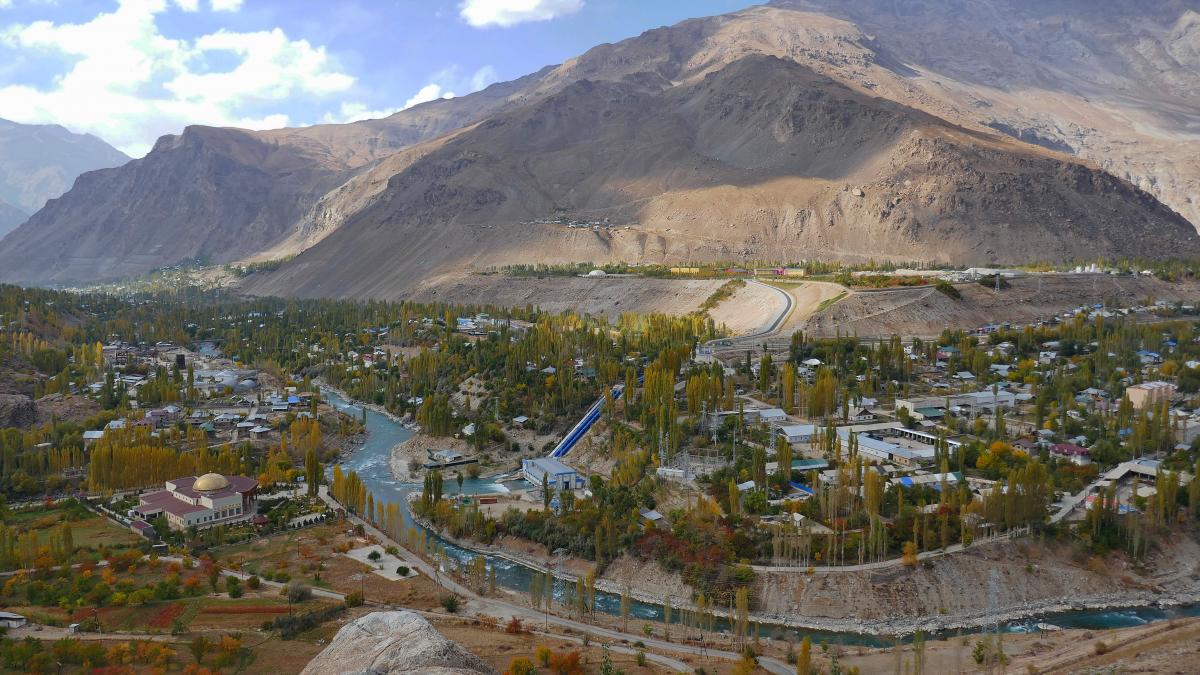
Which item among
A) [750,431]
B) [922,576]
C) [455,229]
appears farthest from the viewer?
[455,229]

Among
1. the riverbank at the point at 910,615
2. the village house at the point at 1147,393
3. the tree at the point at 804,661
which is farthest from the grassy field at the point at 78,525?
the village house at the point at 1147,393

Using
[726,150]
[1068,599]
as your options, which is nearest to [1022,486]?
[1068,599]

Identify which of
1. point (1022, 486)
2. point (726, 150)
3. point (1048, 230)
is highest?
point (726, 150)

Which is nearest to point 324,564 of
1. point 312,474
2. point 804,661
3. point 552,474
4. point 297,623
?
point 297,623

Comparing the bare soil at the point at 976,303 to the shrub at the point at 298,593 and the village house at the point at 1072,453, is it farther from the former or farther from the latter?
the shrub at the point at 298,593

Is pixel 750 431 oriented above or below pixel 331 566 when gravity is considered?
above

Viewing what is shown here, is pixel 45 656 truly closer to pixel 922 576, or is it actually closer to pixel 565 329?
pixel 922 576

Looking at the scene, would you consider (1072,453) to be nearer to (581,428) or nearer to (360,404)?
(581,428)

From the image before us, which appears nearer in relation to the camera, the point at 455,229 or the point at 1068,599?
the point at 1068,599

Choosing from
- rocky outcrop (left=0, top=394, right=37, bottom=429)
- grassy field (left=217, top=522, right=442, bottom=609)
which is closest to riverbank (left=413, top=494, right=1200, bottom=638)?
grassy field (left=217, top=522, right=442, bottom=609)
